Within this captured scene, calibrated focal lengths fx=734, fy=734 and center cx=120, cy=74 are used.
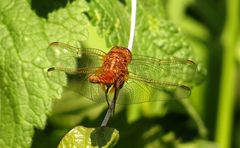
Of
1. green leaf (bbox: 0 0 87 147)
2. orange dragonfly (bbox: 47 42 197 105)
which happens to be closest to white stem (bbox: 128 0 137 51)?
Answer: orange dragonfly (bbox: 47 42 197 105)

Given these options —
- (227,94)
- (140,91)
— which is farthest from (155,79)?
(227,94)

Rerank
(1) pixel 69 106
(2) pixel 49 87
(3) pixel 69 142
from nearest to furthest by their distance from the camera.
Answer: (3) pixel 69 142
(2) pixel 49 87
(1) pixel 69 106

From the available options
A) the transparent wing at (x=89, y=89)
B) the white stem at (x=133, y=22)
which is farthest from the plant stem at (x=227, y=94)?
the transparent wing at (x=89, y=89)

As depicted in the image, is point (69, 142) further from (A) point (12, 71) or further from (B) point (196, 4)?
(B) point (196, 4)

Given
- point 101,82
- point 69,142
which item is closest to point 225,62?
point 101,82

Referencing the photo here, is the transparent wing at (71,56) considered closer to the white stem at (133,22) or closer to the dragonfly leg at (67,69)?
the dragonfly leg at (67,69)

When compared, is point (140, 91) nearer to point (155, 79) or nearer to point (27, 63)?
point (155, 79)
